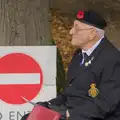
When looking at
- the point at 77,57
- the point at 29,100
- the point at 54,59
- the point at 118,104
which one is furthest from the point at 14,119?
the point at 118,104

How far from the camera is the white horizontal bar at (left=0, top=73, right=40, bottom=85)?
6.46 m

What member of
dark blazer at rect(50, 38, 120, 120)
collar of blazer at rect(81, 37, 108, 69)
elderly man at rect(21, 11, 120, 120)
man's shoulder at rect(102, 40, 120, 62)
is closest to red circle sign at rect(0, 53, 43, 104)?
elderly man at rect(21, 11, 120, 120)

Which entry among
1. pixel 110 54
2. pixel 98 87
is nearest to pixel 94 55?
pixel 110 54

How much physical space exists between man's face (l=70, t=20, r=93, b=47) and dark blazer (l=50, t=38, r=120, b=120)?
0.43ft

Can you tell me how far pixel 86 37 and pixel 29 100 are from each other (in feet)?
3.85

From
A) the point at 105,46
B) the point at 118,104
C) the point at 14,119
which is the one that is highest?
the point at 105,46

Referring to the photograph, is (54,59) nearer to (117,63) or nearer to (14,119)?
(14,119)

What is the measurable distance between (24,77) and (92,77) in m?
1.22

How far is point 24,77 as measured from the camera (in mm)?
6473

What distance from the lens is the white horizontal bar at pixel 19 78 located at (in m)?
6.46

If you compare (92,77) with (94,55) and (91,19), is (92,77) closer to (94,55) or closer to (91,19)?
(94,55)

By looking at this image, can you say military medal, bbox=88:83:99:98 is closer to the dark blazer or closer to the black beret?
the dark blazer

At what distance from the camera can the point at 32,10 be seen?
651 cm

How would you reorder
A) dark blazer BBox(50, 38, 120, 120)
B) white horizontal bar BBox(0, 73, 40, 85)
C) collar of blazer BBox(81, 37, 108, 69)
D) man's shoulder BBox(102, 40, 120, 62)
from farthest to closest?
white horizontal bar BBox(0, 73, 40, 85) → collar of blazer BBox(81, 37, 108, 69) → man's shoulder BBox(102, 40, 120, 62) → dark blazer BBox(50, 38, 120, 120)
